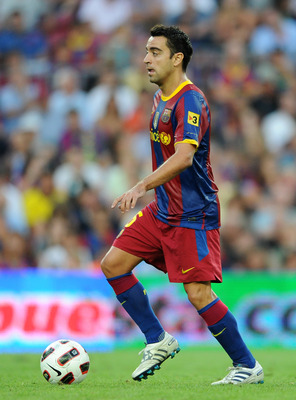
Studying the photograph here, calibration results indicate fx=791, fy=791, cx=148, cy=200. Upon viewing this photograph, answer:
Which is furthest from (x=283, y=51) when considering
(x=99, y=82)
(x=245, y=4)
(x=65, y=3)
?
(x=65, y=3)

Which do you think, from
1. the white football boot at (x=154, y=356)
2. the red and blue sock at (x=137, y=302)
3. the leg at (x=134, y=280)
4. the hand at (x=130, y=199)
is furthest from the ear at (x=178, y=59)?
the white football boot at (x=154, y=356)

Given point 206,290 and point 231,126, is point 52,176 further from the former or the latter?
point 206,290

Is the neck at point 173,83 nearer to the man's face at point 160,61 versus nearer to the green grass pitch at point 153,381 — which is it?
the man's face at point 160,61

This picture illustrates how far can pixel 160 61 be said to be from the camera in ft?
18.6

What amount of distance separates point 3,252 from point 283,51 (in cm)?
643

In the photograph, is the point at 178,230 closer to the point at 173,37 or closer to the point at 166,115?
the point at 166,115

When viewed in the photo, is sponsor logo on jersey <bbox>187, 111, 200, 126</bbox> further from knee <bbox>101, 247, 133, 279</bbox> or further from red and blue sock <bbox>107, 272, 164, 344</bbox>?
red and blue sock <bbox>107, 272, 164, 344</bbox>

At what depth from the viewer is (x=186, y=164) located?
5.29 metres

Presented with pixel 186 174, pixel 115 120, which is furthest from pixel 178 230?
pixel 115 120

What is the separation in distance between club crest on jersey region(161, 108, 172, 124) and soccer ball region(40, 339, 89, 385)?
184 cm

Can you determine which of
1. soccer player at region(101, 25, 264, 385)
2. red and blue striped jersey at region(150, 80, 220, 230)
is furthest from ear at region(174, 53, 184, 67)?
red and blue striped jersey at region(150, 80, 220, 230)

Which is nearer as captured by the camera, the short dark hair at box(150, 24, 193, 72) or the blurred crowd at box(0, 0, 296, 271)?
the short dark hair at box(150, 24, 193, 72)

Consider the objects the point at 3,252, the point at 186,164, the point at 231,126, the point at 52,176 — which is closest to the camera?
the point at 186,164

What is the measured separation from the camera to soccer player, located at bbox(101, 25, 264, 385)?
552 cm
